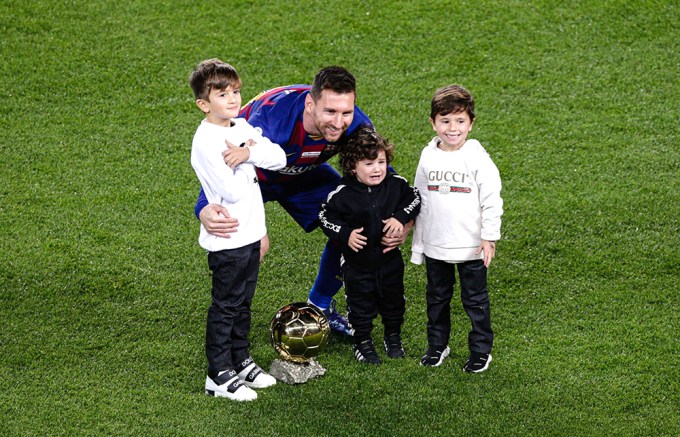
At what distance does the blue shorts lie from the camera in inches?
235

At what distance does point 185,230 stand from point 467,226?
8.72 feet

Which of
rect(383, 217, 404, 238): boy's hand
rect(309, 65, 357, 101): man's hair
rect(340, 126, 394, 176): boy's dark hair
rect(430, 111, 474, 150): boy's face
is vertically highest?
rect(309, 65, 357, 101): man's hair

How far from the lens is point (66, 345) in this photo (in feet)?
19.4

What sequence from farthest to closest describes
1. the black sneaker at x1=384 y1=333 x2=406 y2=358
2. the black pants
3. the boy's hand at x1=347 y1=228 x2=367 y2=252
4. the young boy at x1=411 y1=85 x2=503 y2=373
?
the black sneaker at x1=384 y1=333 x2=406 y2=358
the black pants
the boy's hand at x1=347 y1=228 x2=367 y2=252
the young boy at x1=411 y1=85 x2=503 y2=373

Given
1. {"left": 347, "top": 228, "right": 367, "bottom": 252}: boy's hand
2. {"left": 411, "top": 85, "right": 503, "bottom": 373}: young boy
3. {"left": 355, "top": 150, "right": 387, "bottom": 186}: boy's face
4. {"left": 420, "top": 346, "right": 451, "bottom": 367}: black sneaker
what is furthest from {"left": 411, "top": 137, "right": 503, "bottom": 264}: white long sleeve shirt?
{"left": 420, "top": 346, "right": 451, "bottom": 367}: black sneaker

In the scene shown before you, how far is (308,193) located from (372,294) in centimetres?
83

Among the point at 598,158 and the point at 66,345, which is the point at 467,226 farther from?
the point at 598,158

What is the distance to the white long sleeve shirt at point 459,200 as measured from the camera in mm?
5246

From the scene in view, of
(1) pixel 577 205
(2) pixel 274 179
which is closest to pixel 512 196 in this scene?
(1) pixel 577 205

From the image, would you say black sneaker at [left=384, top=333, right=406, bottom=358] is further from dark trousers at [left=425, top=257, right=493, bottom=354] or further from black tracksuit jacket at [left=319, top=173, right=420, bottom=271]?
black tracksuit jacket at [left=319, top=173, right=420, bottom=271]

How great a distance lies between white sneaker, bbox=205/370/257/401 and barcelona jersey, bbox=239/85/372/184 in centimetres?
120

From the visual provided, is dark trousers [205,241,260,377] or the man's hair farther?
the man's hair

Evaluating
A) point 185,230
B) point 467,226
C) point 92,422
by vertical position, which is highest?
point 467,226

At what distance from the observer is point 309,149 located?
5543 mm
